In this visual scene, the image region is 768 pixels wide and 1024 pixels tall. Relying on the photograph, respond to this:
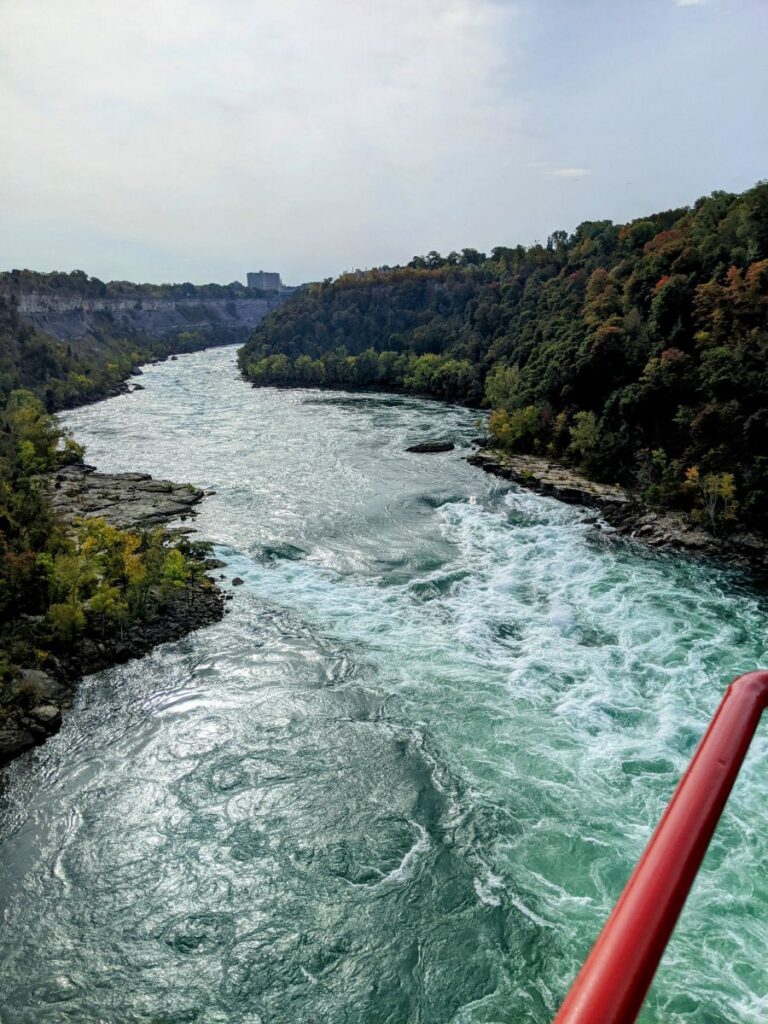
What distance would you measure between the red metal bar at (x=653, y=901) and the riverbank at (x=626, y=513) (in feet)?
72.8

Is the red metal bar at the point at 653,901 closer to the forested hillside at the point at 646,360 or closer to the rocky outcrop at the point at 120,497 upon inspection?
the forested hillside at the point at 646,360

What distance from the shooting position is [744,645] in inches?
632

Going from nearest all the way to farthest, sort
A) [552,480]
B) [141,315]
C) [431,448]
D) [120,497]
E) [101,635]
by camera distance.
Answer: [101,635]
[120,497]
[552,480]
[431,448]
[141,315]

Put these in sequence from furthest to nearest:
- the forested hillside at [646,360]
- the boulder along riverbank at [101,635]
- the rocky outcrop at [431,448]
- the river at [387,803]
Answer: the rocky outcrop at [431,448] < the forested hillside at [646,360] < the boulder along riverbank at [101,635] < the river at [387,803]

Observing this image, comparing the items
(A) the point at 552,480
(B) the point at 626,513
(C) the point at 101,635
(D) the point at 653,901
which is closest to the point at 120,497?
(C) the point at 101,635

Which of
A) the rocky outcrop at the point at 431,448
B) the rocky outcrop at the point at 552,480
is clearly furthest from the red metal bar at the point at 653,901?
the rocky outcrop at the point at 431,448

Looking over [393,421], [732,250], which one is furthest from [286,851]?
[393,421]

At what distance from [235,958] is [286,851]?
5.63ft

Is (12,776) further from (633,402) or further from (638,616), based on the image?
(633,402)

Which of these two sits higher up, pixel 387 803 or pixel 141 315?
pixel 141 315

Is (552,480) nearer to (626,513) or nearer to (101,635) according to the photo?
(626,513)

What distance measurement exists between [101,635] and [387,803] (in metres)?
8.57

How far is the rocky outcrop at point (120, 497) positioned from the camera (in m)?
25.3

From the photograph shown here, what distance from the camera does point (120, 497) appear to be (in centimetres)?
2819
